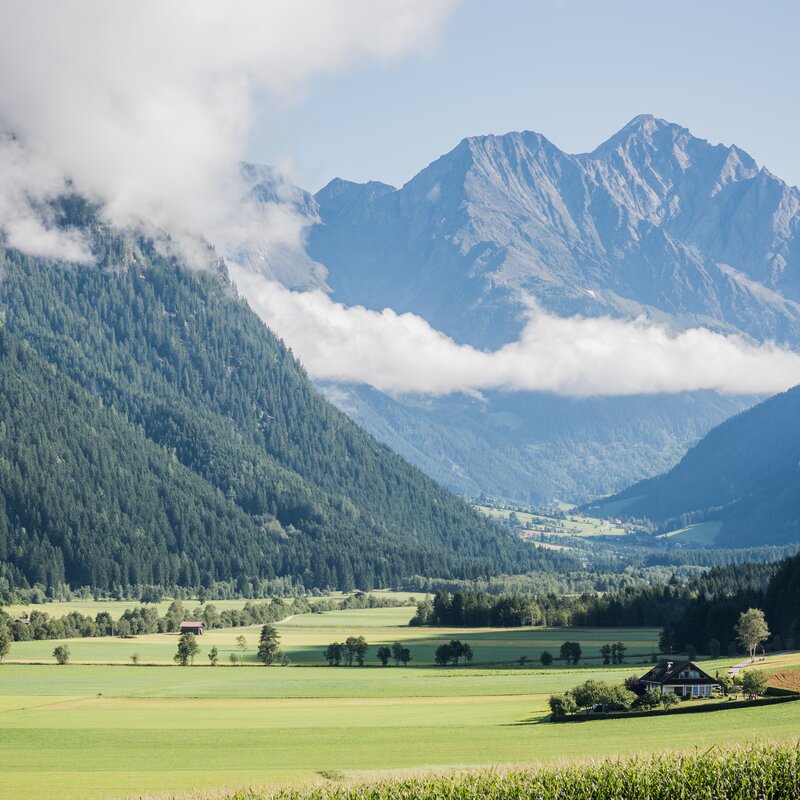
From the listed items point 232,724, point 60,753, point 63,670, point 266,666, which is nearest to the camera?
point 60,753

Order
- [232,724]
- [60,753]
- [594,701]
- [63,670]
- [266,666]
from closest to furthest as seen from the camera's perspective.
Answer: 1. [60,753]
2. [232,724]
3. [594,701]
4. [63,670]
5. [266,666]

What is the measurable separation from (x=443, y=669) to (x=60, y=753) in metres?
80.4

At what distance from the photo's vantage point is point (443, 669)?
16525 cm

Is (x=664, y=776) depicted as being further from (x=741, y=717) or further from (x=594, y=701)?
(x=594, y=701)

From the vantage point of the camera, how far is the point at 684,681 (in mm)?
121625

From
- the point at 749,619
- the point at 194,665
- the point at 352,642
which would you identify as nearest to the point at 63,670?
the point at 194,665

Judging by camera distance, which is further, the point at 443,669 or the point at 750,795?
the point at 443,669

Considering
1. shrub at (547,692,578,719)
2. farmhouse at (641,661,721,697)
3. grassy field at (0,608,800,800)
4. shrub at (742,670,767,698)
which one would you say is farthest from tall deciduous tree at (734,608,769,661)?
shrub at (547,692,578,719)

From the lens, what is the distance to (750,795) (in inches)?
2574

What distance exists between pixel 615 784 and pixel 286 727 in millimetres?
43944

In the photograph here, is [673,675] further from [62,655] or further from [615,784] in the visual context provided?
[62,655]

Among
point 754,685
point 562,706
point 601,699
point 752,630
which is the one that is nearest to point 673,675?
point 754,685

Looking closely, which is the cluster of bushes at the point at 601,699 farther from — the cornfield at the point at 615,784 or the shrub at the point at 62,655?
the shrub at the point at 62,655

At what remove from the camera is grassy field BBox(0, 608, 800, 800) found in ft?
269
